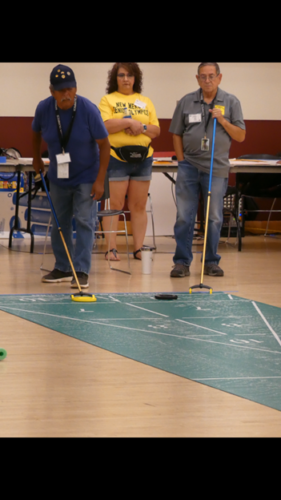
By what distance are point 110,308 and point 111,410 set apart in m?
1.71

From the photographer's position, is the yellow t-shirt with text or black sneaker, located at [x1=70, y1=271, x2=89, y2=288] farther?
the yellow t-shirt with text

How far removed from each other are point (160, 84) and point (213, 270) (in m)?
4.56

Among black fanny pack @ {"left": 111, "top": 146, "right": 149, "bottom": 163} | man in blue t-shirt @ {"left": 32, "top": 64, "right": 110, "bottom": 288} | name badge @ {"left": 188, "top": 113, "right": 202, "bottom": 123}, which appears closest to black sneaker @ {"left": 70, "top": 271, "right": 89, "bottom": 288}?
man in blue t-shirt @ {"left": 32, "top": 64, "right": 110, "bottom": 288}

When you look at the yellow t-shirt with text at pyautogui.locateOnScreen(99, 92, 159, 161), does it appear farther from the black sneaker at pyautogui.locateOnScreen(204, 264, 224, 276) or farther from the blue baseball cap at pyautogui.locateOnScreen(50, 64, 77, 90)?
the blue baseball cap at pyautogui.locateOnScreen(50, 64, 77, 90)

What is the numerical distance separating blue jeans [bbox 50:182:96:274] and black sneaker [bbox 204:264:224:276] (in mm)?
1025

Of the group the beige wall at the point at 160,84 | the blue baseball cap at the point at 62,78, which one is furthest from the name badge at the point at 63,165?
the beige wall at the point at 160,84

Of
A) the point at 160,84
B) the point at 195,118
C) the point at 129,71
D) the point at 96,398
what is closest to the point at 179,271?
the point at 195,118

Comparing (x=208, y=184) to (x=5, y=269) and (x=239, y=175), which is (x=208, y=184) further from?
(x=239, y=175)

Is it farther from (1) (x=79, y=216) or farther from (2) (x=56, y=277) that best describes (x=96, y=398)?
(2) (x=56, y=277)

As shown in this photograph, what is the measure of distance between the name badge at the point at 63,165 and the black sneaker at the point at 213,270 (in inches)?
54.2

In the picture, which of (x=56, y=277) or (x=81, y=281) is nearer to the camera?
(x=81, y=281)

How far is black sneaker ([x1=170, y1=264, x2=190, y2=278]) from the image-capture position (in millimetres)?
5176

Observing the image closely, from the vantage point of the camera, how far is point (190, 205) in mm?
5266

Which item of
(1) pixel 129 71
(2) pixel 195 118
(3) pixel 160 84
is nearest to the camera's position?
(2) pixel 195 118
